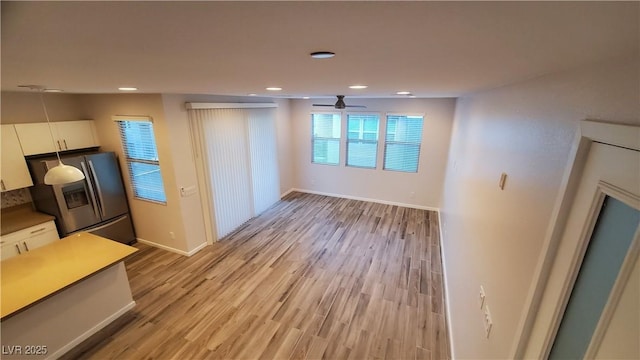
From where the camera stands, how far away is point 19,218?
124 inches

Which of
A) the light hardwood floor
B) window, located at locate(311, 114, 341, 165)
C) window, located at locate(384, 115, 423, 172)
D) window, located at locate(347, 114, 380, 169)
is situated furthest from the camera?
window, located at locate(311, 114, 341, 165)

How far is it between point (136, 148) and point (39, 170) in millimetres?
1023

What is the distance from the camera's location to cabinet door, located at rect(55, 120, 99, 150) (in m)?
3.40

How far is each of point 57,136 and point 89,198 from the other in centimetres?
89

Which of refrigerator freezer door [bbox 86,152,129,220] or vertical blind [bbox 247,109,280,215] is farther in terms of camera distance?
vertical blind [bbox 247,109,280,215]

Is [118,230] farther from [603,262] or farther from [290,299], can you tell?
[603,262]

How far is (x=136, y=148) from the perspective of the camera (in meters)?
3.71

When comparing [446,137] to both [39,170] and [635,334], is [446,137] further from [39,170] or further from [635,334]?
[39,170]

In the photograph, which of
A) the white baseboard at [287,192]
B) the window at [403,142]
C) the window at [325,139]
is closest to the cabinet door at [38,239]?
the white baseboard at [287,192]

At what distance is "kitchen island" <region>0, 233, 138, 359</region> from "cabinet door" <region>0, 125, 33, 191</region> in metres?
1.10

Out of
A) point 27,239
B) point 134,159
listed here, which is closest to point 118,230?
point 27,239

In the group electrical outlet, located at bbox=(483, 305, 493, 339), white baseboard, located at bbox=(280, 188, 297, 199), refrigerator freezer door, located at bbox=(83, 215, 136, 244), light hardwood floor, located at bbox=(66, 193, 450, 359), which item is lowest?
light hardwood floor, located at bbox=(66, 193, 450, 359)

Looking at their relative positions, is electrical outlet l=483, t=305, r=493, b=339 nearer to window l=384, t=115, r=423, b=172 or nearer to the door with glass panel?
the door with glass panel

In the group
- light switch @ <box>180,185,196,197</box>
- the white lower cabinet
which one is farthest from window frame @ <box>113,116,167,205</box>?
the white lower cabinet
